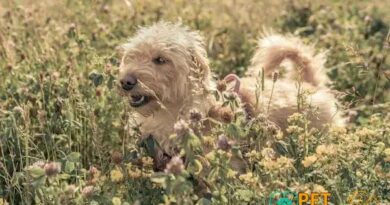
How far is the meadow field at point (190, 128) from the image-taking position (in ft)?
10.3

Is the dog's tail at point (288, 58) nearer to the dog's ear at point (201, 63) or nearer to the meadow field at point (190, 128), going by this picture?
the meadow field at point (190, 128)

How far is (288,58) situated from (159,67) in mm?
1316

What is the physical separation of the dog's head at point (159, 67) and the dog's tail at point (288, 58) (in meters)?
0.93

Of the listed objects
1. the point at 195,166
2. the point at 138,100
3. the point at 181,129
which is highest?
the point at 138,100

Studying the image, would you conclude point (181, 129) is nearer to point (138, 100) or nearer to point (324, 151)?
point (324, 151)

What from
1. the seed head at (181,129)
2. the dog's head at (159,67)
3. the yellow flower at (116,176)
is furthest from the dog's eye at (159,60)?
the seed head at (181,129)

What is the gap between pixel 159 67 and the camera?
13.8 feet

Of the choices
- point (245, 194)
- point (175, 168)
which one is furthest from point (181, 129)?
point (245, 194)

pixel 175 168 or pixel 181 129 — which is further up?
pixel 181 129

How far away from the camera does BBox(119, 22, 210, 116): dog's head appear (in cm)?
409

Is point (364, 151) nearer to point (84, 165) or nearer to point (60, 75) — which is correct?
point (84, 165)

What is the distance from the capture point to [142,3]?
681 centimetres

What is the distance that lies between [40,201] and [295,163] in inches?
46.0

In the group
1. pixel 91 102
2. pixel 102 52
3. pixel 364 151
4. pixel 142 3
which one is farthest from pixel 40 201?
pixel 142 3
